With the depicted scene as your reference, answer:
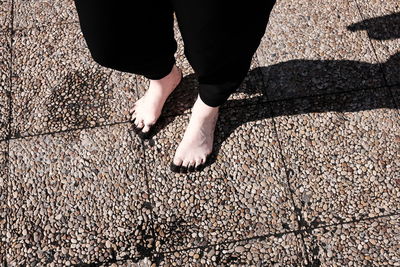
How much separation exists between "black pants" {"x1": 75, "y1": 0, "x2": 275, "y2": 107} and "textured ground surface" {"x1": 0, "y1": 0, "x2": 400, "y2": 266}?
71 centimetres

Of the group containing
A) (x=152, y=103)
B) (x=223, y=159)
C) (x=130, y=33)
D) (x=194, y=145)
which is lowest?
(x=223, y=159)

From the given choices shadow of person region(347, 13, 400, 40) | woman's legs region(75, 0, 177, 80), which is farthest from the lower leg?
shadow of person region(347, 13, 400, 40)

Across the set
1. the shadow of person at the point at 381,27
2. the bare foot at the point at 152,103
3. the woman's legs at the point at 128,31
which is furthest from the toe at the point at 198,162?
the shadow of person at the point at 381,27

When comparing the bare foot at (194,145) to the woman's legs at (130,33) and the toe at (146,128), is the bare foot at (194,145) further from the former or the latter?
the woman's legs at (130,33)

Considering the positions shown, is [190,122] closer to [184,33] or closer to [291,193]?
[291,193]

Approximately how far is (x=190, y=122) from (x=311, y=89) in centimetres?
88

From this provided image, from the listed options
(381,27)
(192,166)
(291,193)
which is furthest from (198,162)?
(381,27)

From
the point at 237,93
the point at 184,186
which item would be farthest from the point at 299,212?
the point at 237,93

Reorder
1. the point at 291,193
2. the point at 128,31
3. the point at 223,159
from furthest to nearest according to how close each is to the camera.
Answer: the point at 223,159 < the point at 291,193 < the point at 128,31

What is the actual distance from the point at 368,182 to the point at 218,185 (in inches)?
34.9

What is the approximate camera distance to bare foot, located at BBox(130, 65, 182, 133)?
2.54 m

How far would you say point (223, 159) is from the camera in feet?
8.34

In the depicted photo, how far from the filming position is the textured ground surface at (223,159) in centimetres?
229

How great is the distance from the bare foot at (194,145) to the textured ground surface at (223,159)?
0.22 ft
